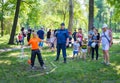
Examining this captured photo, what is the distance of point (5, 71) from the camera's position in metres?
14.1

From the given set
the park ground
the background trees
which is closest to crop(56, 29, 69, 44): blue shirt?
the park ground

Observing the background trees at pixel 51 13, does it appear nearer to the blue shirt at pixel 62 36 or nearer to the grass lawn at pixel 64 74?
the blue shirt at pixel 62 36

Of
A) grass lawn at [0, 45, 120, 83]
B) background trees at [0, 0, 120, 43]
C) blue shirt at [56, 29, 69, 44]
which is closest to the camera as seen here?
grass lawn at [0, 45, 120, 83]

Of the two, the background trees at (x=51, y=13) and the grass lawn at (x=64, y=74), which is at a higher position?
the background trees at (x=51, y=13)

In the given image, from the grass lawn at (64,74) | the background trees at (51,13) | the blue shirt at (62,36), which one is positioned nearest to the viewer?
the grass lawn at (64,74)

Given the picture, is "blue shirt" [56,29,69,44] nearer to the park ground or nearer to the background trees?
the park ground

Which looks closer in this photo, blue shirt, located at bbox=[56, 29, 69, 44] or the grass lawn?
the grass lawn

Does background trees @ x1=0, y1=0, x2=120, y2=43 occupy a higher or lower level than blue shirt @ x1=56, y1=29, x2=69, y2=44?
higher

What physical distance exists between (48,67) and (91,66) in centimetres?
216

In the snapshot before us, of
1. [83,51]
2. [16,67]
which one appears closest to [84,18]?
[83,51]

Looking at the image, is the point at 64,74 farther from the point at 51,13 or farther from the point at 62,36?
the point at 51,13

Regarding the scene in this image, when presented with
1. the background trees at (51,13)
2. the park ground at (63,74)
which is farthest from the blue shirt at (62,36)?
the background trees at (51,13)

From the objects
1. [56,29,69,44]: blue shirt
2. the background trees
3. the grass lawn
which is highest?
the background trees

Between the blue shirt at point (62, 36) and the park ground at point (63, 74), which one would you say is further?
the blue shirt at point (62, 36)
